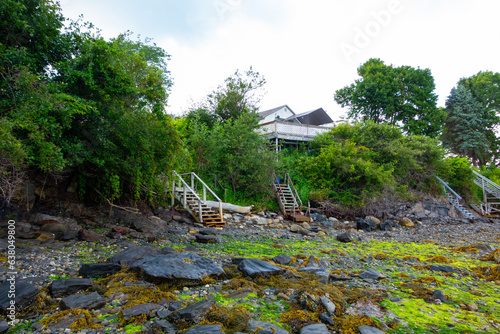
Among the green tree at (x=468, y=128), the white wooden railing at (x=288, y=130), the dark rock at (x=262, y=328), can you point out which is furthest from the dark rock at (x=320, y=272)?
the green tree at (x=468, y=128)

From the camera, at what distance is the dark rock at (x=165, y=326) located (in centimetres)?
336

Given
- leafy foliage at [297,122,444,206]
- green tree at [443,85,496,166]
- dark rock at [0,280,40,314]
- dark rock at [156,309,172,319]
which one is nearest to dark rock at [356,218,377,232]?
leafy foliage at [297,122,444,206]

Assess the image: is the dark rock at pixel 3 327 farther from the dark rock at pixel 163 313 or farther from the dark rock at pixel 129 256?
the dark rock at pixel 129 256

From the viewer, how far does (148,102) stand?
9.58 m

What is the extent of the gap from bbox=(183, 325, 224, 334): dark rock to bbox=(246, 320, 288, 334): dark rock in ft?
1.18

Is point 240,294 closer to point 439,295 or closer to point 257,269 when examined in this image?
point 257,269

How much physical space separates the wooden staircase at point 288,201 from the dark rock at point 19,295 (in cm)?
1236

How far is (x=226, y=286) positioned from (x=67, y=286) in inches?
95.4

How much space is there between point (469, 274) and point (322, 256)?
321 centimetres

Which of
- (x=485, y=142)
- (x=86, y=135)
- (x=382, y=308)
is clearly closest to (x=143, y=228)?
(x=86, y=135)

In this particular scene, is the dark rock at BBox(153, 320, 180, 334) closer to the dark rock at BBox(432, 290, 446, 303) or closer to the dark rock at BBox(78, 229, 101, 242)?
the dark rock at BBox(432, 290, 446, 303)

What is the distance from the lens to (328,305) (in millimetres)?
4023

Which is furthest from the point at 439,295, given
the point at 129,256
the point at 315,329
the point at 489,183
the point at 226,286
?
the point at 489,183

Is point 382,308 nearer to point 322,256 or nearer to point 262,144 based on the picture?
point 322,256
